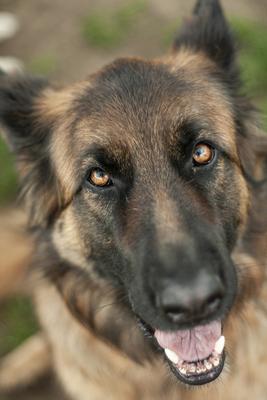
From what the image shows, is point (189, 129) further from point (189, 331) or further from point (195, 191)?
point (189, 331)

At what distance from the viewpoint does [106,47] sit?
5570 millimetres

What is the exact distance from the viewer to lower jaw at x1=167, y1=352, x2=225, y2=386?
8.38ft

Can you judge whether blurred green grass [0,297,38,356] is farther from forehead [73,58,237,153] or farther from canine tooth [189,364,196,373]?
forehead [73,58,237,153]

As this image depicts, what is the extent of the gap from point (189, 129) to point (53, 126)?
2.56 feet

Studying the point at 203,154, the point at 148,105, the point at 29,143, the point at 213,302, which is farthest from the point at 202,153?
the point at 29,143

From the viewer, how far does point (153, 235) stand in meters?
2.41

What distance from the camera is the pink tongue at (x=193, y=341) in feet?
8.70

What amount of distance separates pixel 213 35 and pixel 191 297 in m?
1.58

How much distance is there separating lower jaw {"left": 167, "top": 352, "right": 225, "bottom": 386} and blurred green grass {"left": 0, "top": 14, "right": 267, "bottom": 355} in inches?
81.6

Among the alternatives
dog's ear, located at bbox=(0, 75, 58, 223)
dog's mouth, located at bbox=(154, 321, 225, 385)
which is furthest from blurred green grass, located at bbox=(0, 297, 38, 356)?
dog's mouth, located at bbox=(154, 321, 225, 385)

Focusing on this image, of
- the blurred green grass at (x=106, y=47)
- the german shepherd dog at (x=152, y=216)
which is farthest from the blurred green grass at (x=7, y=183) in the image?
the german shepherd dog at (x=152, y=216)

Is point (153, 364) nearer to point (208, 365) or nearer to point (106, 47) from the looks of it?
point (208, 365)

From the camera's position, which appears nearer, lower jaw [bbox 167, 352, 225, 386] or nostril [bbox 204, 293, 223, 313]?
nostril [bbox 204, 293, 223, 313]

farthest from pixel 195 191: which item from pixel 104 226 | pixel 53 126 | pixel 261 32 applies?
pixel 261 32
